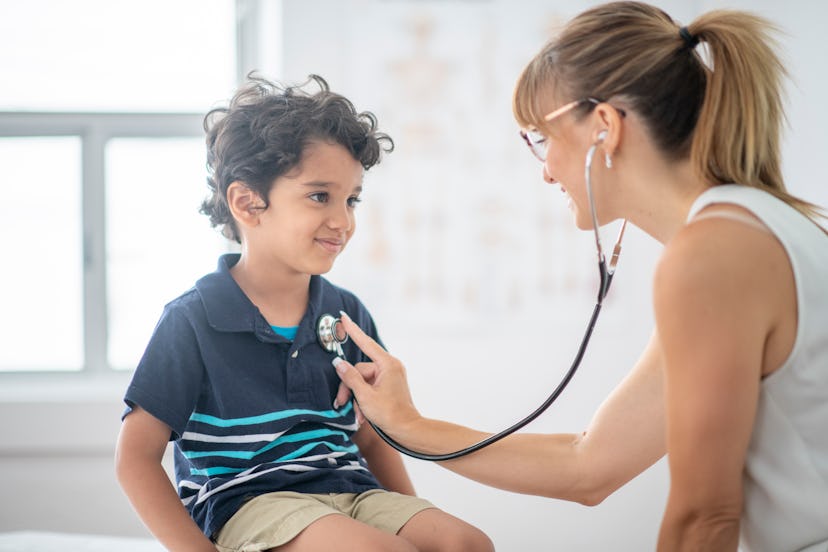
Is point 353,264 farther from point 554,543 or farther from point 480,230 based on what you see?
point 554,543

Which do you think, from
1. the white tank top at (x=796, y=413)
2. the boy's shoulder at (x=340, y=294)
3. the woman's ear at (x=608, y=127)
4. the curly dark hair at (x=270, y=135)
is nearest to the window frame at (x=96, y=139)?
the curly dark hair at (x=270, y=135)

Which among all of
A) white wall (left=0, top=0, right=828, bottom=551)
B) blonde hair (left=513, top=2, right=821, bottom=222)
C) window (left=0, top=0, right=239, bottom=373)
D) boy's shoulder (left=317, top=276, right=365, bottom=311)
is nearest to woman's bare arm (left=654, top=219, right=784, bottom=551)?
blonde hair (left=513, top=2, right=821, bottom=222)

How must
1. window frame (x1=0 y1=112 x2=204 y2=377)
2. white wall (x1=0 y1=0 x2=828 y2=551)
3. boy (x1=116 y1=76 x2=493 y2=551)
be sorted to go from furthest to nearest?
window frame (x1=0 y1=112 x2=204 y2=377) < white wall (x1=0 y1=0 x2=828 y2=551) < boy (x1=116 y1=76 x2=493 y2=551)

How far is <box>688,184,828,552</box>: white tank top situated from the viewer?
1.04 m

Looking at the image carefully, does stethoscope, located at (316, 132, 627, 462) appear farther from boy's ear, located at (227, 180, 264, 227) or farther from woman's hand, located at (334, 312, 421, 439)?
boy's ear, located at (227, 180, 264, 227)

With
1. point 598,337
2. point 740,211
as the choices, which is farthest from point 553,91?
point 598,337

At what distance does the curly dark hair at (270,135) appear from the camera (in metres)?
1.58

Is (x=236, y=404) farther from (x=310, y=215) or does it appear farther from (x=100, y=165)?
(x=100, y=165)

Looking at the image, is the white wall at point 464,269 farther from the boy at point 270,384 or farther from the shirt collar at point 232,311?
the shirt collar at point 232,311

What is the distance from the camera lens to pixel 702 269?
993 millimetres

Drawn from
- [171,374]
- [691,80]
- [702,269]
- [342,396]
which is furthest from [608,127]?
[171,374]

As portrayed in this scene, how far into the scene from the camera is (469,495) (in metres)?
2.74

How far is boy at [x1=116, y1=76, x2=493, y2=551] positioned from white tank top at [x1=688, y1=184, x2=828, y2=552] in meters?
0.48

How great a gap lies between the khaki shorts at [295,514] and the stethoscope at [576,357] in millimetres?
94
